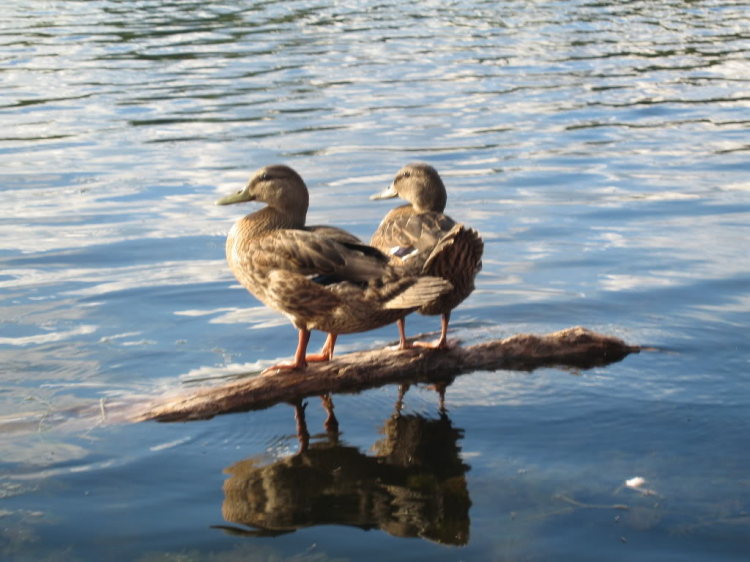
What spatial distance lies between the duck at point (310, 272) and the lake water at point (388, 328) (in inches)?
22.2

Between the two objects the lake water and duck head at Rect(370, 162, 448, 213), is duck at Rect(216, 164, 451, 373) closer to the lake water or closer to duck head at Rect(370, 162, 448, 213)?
the lake water

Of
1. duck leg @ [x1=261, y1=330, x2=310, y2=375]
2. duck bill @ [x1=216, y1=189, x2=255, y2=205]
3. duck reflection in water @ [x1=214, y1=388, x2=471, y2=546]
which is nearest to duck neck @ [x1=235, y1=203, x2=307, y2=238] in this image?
duck bill @ [x1=216, y1=189, x2=255, y2=205]

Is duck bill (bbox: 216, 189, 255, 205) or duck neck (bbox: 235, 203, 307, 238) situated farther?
duck bill (bbox: 216, 189, 255, 205)

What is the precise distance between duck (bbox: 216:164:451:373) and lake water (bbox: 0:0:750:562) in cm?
56

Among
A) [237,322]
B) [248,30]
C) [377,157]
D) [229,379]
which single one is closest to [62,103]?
[377,157]

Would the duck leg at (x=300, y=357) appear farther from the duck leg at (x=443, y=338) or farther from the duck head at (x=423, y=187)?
the duck head at (x=423, y=187)

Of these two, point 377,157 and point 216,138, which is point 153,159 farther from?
point 377,157

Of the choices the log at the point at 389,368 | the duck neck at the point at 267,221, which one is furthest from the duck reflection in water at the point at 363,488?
the duck neck at the point at 267,221

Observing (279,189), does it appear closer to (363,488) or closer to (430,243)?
(430,243)

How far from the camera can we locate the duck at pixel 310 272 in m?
5.81

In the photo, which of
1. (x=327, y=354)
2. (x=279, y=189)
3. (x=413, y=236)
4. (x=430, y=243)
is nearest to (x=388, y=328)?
(x=327, y=354)

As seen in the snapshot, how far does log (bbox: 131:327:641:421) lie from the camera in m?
5.96

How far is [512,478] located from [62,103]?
13.8 meters

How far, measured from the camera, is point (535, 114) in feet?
51.6
